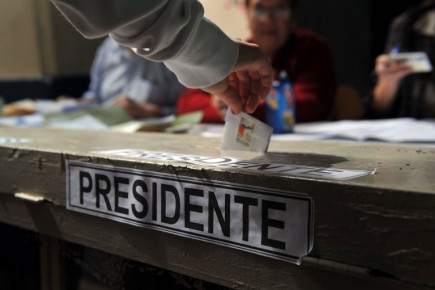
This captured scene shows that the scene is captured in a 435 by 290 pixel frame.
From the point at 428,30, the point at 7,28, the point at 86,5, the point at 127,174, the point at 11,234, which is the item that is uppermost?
the point at 7,28

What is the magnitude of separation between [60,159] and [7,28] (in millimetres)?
2701

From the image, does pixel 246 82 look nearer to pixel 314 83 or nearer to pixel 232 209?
pixel 232 209

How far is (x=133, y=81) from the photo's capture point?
1914 millimetres

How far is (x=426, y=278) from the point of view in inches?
12.2

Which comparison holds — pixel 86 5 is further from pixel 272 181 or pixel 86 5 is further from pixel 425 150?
pixel 425 150

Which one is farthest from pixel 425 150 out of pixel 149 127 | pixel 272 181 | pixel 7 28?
pixel 7 28

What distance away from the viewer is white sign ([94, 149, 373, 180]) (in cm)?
38

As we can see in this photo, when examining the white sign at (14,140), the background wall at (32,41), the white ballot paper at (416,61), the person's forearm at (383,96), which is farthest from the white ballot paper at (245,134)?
the background wall at (32,41)

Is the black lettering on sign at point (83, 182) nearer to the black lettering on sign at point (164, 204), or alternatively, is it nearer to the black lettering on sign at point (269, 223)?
the black lettering on sign at point (164, 204)

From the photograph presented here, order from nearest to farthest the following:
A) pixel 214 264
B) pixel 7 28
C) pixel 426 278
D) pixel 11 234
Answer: pixel 426 278
pixel 214 264
pixel 11 234
pixel 7 28

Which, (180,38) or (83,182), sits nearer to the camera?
(180,38)

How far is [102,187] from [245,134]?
0.18 meters

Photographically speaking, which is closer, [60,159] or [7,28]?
[60,159]

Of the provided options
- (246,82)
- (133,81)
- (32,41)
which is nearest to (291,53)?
(133,81)
